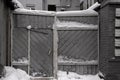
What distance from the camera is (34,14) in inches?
325

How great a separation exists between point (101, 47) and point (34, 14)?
8.30ft


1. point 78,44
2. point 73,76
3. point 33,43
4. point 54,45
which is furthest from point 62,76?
point 33,43

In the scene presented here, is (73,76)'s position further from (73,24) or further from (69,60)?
(73,24)

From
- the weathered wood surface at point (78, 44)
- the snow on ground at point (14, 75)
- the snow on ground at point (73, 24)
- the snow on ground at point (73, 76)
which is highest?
the snow on ground at point (73, 24)

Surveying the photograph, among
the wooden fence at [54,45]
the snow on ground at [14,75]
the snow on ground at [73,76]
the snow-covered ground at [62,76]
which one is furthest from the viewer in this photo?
the wooden fence at [54,45]

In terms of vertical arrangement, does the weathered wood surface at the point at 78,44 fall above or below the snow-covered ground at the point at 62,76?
above

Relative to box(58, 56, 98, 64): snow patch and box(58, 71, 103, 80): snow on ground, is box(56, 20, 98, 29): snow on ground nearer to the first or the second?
box(58, 56, 98, 64): snow patch

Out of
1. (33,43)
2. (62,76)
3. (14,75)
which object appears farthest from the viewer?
(33,43)

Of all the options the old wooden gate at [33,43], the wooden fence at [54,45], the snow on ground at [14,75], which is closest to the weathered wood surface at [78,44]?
the wooden fence at [54,45]

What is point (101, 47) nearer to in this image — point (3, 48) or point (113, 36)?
point (113, 36)

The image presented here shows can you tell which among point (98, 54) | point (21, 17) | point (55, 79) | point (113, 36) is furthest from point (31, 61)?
point (113, 36)

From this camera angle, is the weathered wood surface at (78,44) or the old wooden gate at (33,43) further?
the weathered wood surface at (78,44)

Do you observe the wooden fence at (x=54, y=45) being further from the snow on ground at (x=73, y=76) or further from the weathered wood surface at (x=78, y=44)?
the snow on ground at (x=73, y=76)

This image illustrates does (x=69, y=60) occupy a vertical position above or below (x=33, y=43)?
below
